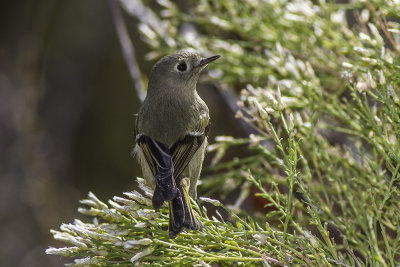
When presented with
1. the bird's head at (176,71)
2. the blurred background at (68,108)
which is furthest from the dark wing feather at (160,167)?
the blurred background at (68,108)

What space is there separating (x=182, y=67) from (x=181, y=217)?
922mm

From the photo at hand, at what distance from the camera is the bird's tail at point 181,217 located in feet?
3.81

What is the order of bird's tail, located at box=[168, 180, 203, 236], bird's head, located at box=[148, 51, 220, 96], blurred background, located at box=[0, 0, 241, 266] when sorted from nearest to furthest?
1. bird's tail, located at box=[168, 180, 203, 236]
2. bird's head, located at box=[148, 51, 220, 96]
3. blurred background, located at box=[0, 0, 241, 266]

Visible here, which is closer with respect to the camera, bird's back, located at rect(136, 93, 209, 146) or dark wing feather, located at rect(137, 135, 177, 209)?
dark wing feather, located at rect(137, 135, 177, 209)

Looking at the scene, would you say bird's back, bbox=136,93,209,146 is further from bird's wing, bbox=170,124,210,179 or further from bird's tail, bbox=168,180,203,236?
bird's tail, bbox=168,180,203,236

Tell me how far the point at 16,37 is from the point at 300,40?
328 cm

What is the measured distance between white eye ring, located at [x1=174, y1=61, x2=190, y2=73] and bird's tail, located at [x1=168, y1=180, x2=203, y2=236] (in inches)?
28.9

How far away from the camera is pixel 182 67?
1.99 metres

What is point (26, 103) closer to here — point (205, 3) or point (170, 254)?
point (205, 3)

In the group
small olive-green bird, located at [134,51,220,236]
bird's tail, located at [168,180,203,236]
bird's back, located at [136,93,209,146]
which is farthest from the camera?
bird's back, located at [136,93,209,146]

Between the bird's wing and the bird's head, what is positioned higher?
the bird's head

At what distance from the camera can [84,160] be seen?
424 cm

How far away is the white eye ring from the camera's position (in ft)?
6.51

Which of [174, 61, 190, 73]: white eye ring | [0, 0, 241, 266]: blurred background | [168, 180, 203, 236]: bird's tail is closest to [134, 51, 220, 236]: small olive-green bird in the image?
[174, 61, 190, 73]: white eye ring
